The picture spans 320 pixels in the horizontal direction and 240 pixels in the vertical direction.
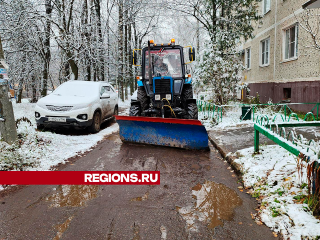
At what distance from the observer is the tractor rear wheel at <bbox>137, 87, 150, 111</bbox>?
794 centimetres

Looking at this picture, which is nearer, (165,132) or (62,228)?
(62,228)

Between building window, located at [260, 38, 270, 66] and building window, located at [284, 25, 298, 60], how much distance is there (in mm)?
2229

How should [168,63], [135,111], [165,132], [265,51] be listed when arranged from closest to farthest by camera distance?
1. [165,132]
2. [135,111]
3. [168,63]
4. [265,51]

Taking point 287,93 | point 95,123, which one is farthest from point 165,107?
point 287,93

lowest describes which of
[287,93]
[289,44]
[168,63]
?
[287,93]

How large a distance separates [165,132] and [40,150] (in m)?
2.85

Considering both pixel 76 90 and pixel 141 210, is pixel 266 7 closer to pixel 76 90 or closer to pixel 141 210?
pixel 76 90

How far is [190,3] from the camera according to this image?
16.1 meters

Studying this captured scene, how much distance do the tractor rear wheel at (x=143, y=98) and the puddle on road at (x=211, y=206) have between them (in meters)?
4.25

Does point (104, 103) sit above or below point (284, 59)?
below

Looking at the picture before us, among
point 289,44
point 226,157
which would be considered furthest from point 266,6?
point 226,157

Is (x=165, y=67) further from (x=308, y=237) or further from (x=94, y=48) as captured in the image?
(x=94, y=48)

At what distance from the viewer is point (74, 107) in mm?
7691

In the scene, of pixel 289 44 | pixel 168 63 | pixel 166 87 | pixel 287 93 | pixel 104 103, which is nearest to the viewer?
pixel 166 87
